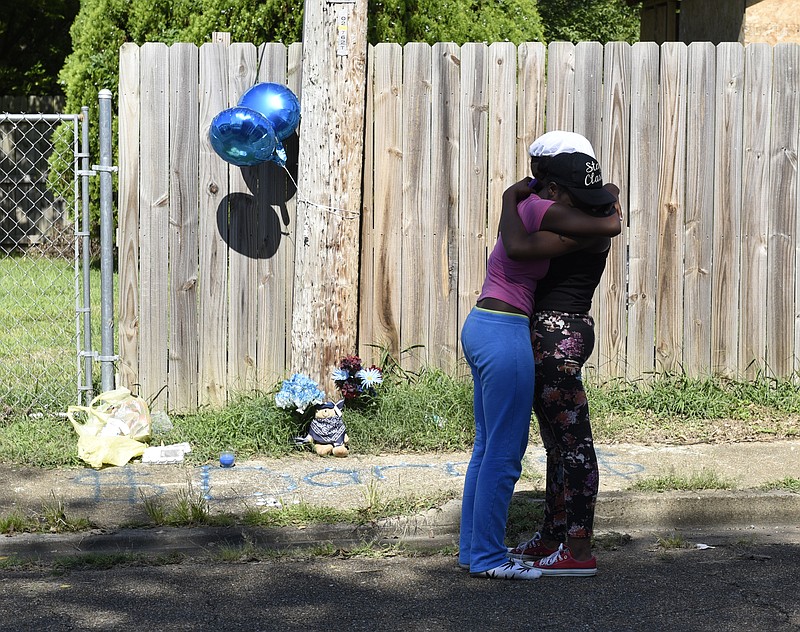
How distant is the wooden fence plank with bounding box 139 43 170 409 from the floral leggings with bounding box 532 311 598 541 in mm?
2906

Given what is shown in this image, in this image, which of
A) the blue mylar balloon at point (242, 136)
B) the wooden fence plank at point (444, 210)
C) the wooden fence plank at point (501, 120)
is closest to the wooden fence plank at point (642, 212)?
the wooden fence plank at point (501, 120)

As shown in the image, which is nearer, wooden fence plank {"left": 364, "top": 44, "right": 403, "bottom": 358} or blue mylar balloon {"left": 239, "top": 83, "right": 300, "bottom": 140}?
blue mylar balloon {"left": 239, "top": 83, "right": 300, "bottom": 140}

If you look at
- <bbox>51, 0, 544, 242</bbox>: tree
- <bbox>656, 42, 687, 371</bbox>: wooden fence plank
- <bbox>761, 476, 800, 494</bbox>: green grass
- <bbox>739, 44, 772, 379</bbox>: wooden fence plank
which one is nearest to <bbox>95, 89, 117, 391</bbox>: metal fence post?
<bbox>656, 42, 687, 371</bbox>: wooden fence plank

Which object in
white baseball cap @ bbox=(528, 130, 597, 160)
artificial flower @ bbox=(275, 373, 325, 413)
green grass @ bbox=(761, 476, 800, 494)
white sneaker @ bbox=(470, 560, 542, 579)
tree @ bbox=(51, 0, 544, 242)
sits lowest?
white sneaker @ bbox=(470, 560, 542, 579)

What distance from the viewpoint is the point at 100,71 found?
418 inches

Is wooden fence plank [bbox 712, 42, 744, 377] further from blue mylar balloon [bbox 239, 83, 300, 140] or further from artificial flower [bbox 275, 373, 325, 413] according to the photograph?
blue mylar balloon [bbox 239, 83, 300, 140]

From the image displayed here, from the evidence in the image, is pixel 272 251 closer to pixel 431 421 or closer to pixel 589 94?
pixel 431 421

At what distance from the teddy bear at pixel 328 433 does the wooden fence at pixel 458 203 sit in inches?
24.9

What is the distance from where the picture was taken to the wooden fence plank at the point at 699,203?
6785 millimetres

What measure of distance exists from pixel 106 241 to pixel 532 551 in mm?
3063

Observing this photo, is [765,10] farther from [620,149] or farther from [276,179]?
[276,179]

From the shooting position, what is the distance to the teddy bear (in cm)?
611

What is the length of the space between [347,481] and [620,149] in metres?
2.75

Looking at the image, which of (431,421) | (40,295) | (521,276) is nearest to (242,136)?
(431,421)
